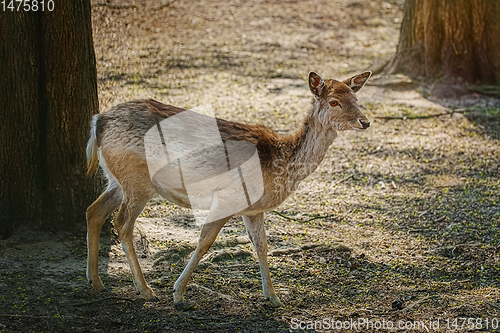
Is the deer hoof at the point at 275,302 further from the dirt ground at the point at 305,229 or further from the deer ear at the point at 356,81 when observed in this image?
the deer ear at the point at 356,81

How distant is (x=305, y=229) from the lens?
22.5ft

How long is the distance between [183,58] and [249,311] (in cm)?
868

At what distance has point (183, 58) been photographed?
1278 centimetres

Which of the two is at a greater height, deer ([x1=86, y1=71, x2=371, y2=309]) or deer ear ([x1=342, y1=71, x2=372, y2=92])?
deer ear ([x1=342, y1=71, x2=372, y2=92])

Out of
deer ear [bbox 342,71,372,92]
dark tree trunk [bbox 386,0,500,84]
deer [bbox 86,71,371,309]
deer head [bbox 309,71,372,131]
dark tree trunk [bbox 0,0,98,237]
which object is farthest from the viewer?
dark tree trunk [bbox 386,0,500,84]

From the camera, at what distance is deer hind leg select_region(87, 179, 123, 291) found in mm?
5238

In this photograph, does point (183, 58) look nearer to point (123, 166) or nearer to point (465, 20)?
point (465, 20)

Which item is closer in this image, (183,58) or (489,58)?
(489,58)

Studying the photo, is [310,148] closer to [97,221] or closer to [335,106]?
[335,106]

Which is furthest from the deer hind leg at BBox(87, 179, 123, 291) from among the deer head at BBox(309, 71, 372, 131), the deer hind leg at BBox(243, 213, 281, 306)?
the deer head at BBox(309, 71, 372, 131)

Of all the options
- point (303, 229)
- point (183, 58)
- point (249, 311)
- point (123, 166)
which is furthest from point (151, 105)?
point (183, 58)

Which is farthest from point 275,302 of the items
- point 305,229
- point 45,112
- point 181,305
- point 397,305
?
point 45,112

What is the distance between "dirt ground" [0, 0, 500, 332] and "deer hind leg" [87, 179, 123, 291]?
0.14m

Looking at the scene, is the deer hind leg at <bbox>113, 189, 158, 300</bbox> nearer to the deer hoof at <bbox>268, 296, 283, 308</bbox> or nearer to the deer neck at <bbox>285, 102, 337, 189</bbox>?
the deer hoof at <bbox>268, 296, 283, 308</bbox>
